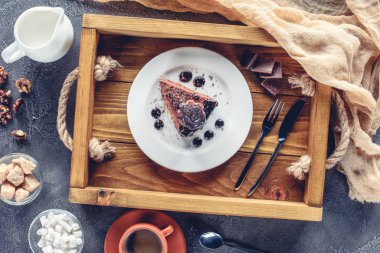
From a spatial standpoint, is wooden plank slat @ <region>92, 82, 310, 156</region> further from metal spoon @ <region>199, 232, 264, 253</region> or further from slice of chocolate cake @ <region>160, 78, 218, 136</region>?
metal spoon @ <region>199, 232, 264, 253</region>

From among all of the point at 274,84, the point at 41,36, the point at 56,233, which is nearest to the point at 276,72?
the point at 274,84

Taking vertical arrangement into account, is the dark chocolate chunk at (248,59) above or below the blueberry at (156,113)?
above

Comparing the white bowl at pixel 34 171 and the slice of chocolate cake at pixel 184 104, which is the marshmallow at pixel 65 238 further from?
the slice of chocolate cake at pixel 184 104

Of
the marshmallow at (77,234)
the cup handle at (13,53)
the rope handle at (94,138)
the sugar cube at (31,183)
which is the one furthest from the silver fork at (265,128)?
the cup handle at (13,53)

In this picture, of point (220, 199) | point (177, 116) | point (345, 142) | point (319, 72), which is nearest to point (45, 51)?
point (177, 116)

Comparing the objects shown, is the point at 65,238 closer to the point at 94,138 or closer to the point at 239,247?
the point at 94,138
